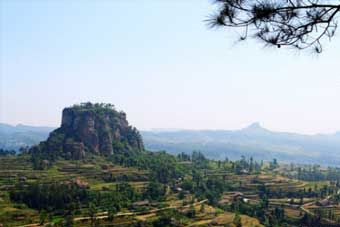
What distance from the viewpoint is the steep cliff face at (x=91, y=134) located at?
225ft

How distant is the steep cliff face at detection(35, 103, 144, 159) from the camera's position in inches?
2697

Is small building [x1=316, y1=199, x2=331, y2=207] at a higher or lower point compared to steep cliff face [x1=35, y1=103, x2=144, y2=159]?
lower

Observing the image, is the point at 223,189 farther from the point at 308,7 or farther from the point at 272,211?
the point at 308,7

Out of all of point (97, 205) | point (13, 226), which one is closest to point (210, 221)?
point (97, 205)

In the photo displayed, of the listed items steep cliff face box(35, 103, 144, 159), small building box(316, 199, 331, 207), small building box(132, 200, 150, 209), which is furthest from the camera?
steep cliff face box(35, 103, 144, 159)

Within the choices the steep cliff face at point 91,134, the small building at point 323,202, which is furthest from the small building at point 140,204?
the steep cliff face at point 91,134

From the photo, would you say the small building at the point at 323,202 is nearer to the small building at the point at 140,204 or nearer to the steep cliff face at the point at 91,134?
the small building at the point at 140,204

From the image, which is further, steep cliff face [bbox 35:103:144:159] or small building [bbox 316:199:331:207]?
steep cliff face [bbox 35:103:144:159]

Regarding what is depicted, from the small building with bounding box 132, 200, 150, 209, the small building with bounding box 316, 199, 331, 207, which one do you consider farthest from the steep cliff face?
the small building with bounding box 316, 199, 331, 207

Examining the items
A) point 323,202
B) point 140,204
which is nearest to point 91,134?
point 140,204

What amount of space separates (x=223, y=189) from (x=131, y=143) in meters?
25.5

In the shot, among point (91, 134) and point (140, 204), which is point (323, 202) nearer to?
point (140, 204)

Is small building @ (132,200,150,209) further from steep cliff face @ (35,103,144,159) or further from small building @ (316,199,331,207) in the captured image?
steep cliff face @ (35,103,144,159)

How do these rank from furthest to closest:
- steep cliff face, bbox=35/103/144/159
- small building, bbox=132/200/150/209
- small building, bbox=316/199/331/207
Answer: steep cliff face, bbox=35/103/144/159
small building, bbox=316/199/331/207
small building, bbox=132/200/150/209
